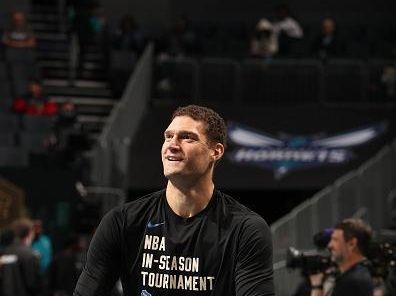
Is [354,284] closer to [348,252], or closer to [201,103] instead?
[348,252]

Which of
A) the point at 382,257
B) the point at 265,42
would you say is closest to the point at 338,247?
the point at 382,257

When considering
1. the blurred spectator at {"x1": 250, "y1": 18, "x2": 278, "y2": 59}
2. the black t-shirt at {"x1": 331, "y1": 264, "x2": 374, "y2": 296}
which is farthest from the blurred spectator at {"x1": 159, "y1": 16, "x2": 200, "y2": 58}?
the black t-shirt at {"x1": 331, "y1": 264, "x2": 374, "y2": 296}

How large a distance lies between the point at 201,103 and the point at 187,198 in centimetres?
1611

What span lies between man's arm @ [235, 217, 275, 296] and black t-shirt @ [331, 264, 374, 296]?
2.65 m

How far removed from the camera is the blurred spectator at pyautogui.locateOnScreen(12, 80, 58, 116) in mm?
20250

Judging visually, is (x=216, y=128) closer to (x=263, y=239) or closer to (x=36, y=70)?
(x=263, y=239)

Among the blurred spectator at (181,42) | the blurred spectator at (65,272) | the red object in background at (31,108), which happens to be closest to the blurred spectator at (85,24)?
the blurred spectator at (181,42)

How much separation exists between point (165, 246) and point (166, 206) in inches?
7.9

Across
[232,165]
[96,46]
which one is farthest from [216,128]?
[96,46]

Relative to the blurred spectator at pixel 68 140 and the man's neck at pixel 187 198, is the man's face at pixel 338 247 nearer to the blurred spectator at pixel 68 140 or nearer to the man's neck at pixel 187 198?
the man's neck at pixel 187 198

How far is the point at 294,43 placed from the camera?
2372 centimetres

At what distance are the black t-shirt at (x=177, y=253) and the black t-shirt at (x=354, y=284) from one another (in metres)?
2.57

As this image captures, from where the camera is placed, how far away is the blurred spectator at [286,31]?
23.0 metres

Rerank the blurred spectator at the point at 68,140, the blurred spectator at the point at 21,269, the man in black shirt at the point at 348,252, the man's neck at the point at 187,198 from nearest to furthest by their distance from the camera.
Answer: the man's neck at the point at 187,198
the man in black shirt at the point at 348,252
the blurred spectator at the point at 21,269
the blurred spectator at the point at 68,140
